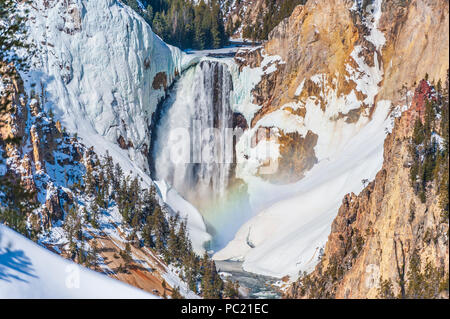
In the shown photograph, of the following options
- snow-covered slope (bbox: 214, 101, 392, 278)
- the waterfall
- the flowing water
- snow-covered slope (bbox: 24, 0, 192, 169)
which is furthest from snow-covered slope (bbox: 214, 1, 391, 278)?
snow-covered slope (bbox: 24, 0, 192, 169)

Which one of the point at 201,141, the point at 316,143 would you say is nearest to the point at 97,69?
the point at 201,141

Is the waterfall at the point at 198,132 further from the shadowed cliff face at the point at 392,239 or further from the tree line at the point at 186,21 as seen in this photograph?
the shadowed cliff face at the point at 392,239

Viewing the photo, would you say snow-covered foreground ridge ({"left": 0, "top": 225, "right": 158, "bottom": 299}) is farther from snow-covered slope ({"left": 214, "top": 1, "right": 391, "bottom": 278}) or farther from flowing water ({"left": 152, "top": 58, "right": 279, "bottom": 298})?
flowing water ({"left": 152, "top": 58, "right": 279, "bottom": 298})

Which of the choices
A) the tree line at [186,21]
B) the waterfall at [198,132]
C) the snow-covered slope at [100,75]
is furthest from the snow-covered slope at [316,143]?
the tree line at [186,21]

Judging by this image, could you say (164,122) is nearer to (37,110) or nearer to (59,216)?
(37,110)

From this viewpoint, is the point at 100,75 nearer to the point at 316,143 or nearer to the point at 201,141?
the point at 201,141
